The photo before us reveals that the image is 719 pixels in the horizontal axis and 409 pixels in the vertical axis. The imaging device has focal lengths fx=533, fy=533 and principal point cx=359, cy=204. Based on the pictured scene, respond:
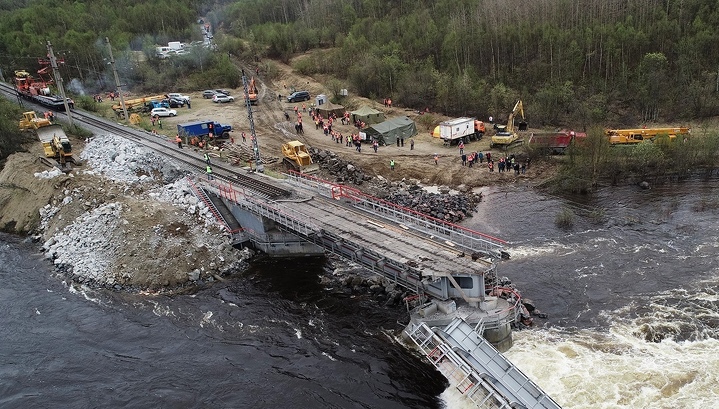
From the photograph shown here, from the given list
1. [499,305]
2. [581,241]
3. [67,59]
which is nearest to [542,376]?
[499,305]

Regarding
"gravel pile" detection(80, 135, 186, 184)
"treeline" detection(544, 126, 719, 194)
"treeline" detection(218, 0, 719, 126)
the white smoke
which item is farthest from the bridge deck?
the white smoke

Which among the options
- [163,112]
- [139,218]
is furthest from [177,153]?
[163,112]

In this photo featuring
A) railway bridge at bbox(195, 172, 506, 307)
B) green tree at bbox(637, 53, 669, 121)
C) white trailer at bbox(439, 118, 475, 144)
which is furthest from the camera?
green tree at bbox(637, 53, 669, 121)

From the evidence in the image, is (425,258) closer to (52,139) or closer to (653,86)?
(52,139)

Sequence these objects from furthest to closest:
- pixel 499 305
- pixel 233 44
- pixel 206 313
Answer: pixel 233 44 → pixel 206 313 → pixel 499 305

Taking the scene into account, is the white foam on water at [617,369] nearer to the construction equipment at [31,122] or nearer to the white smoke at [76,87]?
the construction equipment at [31,122]

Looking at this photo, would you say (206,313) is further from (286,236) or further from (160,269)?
(286,236)

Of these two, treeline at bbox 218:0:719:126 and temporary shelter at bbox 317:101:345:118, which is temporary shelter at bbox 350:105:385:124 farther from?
treeline at bbox 218:0:719:126
